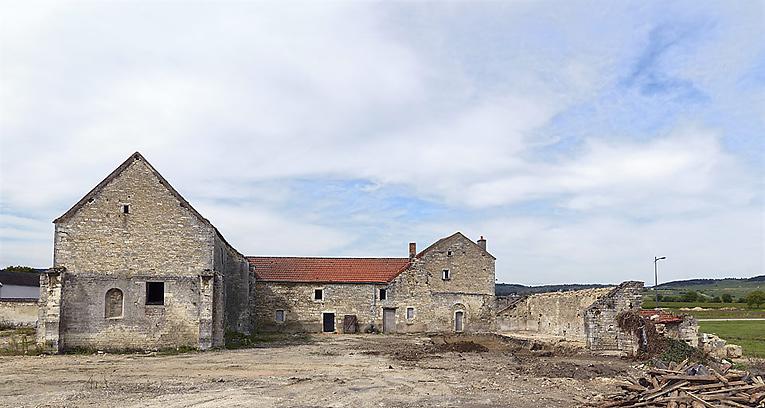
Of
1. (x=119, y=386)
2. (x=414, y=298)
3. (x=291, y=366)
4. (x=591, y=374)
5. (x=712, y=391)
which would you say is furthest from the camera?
(x=414, y=298)

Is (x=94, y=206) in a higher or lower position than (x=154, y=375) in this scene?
higher

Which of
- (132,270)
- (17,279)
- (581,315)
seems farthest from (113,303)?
(17,279)

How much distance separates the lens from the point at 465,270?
4078 cm

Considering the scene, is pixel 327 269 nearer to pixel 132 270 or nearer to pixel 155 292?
pixel 155 292

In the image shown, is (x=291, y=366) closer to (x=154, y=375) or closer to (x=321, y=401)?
(x=154, y=375)

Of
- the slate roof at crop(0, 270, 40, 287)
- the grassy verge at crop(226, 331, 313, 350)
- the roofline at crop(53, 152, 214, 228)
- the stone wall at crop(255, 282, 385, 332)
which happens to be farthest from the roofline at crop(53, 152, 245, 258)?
the slate roof at crop(0, 270, 40, 287)

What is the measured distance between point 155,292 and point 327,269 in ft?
53.4

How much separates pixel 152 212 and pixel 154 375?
975 centimetres

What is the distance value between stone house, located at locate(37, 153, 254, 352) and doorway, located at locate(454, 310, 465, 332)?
679 inches

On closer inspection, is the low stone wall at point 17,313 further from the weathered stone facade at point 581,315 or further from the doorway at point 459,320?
the weathered stone facade at point 581,315

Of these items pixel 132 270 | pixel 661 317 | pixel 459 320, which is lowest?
pixel 459 320

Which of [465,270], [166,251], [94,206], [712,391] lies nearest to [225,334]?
[166,251]

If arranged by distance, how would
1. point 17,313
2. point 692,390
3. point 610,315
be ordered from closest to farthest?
1. point 692,390
2. point 610,315
3. point 17,313

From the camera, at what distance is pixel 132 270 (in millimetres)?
26172
